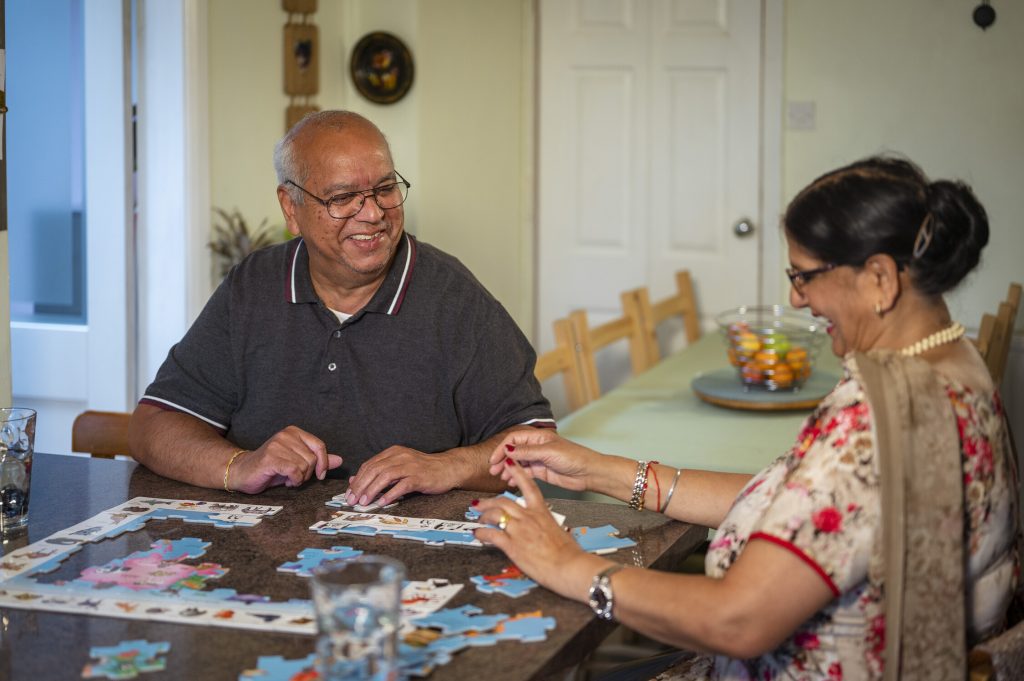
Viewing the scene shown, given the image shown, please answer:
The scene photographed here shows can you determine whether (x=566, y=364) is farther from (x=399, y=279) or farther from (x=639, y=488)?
(x=639, y=488)

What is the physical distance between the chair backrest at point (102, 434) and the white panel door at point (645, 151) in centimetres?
308

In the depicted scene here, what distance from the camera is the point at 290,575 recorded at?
154cm

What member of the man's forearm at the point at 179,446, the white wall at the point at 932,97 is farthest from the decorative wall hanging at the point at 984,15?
the man's forearm at the point at 179,446

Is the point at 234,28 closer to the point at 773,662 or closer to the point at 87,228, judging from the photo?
the point at 87,228

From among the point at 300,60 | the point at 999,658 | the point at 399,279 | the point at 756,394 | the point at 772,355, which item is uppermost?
the point at 300,60

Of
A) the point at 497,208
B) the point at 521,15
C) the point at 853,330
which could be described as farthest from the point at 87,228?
the point at 853,330

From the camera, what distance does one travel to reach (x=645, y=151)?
507 cm

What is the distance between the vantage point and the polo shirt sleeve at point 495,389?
2.21m

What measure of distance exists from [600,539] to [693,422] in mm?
1388

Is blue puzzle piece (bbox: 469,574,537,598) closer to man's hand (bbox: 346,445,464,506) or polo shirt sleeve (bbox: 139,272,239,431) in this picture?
man's hand (bbox: 346,445,464,506)

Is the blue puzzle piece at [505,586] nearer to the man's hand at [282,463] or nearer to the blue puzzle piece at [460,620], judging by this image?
the blue puzzle piece at [460,620]

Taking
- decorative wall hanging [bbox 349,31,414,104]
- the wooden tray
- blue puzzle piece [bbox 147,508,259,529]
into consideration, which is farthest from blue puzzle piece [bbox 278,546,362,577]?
decorative wall hanging [bbox 349,31,414,104]

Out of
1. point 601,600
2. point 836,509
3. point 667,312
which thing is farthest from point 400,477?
point 667,312

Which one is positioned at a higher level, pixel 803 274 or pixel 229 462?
pixel 803 274
